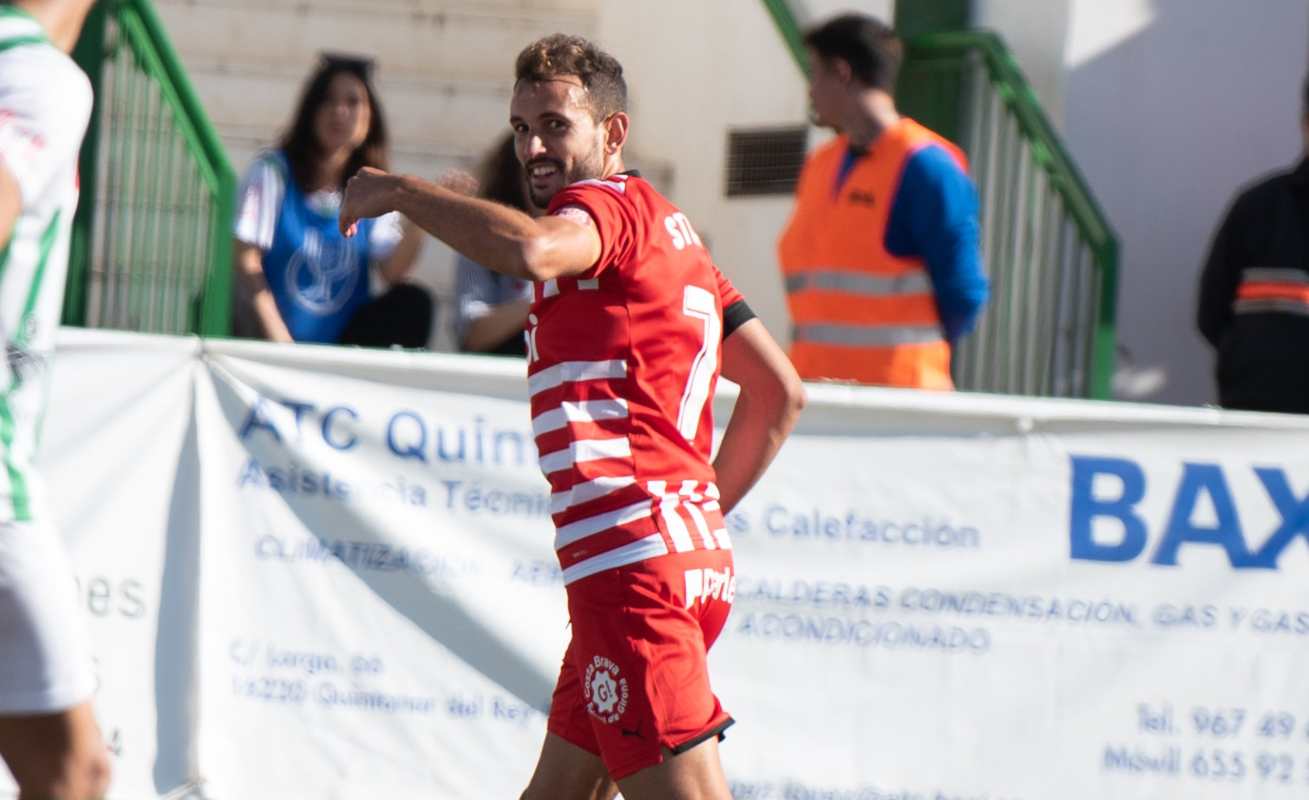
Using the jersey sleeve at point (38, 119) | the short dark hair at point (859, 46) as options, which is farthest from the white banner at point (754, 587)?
the jersey sleeve at point (38, 119)

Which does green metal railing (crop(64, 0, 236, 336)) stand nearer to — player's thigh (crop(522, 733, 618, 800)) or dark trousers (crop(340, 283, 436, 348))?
dark trousers (crop(340, 283, 436, 348))

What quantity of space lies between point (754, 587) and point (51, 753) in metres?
3.09

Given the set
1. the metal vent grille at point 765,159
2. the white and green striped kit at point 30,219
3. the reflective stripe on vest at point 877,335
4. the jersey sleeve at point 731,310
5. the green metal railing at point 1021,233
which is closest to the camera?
the white and green striped kit at point 30,219

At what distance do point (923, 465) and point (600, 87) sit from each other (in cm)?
261

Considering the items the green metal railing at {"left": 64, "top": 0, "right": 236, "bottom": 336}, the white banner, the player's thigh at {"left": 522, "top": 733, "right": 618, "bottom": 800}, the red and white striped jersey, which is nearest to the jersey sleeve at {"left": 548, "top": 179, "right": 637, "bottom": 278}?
the red and white striped jersey

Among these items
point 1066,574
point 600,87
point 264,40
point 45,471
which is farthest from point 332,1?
point 600,87

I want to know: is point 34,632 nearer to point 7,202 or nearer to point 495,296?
point 7,202

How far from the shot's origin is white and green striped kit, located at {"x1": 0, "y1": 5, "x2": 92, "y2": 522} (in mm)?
3648

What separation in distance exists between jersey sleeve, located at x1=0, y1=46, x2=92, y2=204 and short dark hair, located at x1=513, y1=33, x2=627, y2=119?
0.99m

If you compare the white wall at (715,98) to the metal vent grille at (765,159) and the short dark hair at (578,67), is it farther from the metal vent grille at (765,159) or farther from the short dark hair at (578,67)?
the short dark hair at (578,67)

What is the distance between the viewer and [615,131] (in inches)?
176

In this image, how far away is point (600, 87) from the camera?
439cm

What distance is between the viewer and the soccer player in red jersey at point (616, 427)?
13.4ft

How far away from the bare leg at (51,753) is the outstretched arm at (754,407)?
1.59 m
